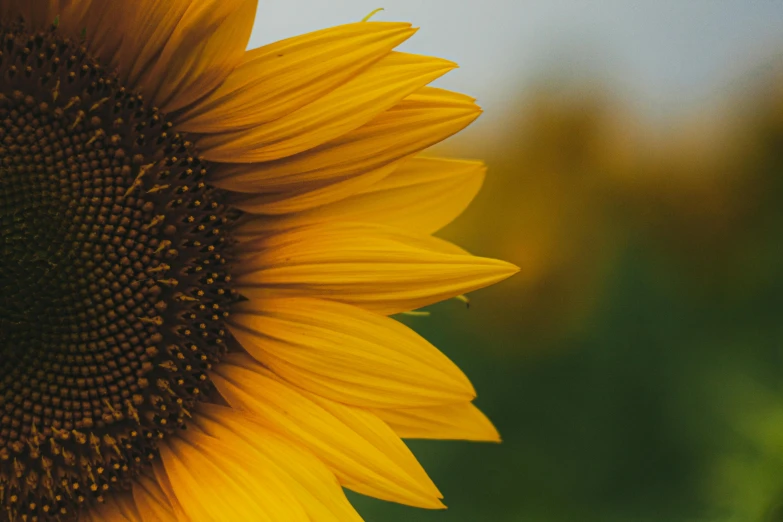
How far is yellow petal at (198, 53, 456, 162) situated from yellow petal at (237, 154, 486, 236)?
84mm

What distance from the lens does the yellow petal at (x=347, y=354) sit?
83 centimetres

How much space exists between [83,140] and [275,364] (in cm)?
33

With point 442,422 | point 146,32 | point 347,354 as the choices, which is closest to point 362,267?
point 347,354

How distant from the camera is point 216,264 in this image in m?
0.86

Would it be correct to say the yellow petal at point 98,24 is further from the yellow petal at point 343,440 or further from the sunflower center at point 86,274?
the yellow petal at point 343,440

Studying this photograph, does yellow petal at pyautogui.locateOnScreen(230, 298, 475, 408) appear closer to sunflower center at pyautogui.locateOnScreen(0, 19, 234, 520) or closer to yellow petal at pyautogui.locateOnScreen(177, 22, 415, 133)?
sunflower center at pyautogui.locateOnScreen(0, 19, 234, 520)

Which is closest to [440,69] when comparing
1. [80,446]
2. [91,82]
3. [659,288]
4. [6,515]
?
[91,82]

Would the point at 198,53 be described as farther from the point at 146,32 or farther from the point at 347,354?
the point at 347,354

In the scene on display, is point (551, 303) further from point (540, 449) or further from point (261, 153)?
point (261, 153)

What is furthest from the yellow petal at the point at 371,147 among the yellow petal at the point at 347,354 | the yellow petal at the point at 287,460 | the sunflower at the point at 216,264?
the yellow petal at the point at 287,460

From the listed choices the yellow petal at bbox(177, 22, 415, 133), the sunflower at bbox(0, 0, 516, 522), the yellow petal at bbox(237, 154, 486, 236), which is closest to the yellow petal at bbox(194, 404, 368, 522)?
the sunflower at bbox(0, 0, 516, 522)

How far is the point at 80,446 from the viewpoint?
2.72 ft

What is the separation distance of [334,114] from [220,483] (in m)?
0.43

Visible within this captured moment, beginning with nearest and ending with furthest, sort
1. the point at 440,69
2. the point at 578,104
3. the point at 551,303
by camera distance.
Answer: the point at 440,69, the point at 551,303, the point at 578,104
